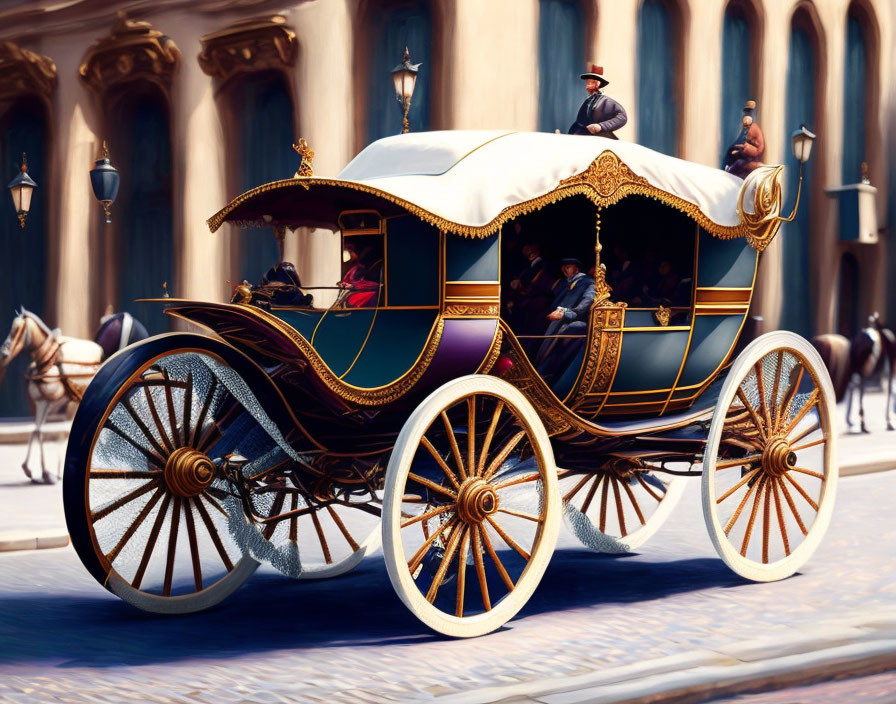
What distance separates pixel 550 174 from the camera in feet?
24.7

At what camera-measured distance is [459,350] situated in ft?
23.5

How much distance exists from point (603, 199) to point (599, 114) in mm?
1435

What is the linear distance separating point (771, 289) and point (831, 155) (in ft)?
11.8

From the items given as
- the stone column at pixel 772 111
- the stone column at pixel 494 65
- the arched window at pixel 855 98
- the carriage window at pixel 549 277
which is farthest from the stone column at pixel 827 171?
the carriage window at pixel 549 277

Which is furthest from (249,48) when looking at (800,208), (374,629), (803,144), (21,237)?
(374,629)

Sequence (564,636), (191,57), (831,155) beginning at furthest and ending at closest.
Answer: (831,155), (191,57), (564,636)

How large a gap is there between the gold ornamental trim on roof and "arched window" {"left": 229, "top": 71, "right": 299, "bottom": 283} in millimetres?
13850

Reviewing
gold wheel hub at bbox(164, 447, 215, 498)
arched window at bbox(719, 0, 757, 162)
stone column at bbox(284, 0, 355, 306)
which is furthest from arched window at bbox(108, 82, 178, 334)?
gold wheel hub at bbox(164, 447, 215, 498)

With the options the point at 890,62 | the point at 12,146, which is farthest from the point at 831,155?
the point at 12,146

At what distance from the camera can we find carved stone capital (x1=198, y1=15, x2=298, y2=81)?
2131cm

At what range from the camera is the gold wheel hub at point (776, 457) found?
8.45m

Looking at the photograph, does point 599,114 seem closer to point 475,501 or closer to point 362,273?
point 362,273

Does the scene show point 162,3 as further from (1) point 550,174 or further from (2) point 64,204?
(1) point 550,174

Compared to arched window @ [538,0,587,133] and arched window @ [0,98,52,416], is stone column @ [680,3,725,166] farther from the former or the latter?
arched window @ [0,98,52,416]
